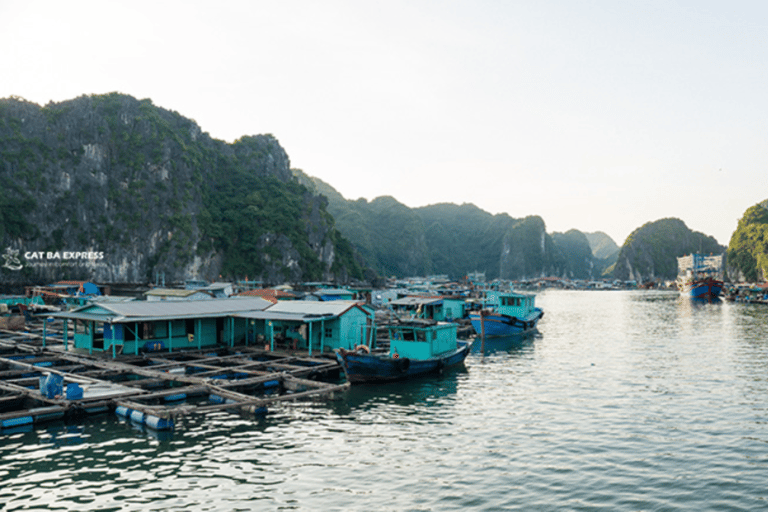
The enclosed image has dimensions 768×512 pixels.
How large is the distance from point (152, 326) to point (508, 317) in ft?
126

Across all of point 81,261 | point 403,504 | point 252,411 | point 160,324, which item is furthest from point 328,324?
point 81,261

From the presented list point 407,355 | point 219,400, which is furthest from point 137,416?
point 407,355

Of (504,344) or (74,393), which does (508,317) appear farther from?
(74,393)

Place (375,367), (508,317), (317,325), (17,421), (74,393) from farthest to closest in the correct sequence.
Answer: (508,317)
(317,325)
(375,367)
(74,393)
(17,421)

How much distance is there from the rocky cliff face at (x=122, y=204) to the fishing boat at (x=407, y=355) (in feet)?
407

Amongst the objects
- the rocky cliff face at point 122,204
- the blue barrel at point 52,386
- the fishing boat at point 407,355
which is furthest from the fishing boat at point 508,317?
the rocky cliff face at point 122,204

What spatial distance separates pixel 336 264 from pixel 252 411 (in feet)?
563

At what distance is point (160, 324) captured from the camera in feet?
128

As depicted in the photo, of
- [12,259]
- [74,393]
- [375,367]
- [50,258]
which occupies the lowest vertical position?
[375,367]

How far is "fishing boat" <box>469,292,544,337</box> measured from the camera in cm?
6031

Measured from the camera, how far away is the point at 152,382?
97.8 feet

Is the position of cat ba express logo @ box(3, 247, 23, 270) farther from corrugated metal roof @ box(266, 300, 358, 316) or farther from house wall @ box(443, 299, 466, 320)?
corrugated metal roof @ box(266, 300, 358, 316)

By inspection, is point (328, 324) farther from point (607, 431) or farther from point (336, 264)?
point (336, 264)

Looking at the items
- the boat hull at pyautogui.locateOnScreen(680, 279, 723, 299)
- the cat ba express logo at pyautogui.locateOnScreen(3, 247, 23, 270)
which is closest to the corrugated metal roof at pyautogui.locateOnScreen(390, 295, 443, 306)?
the boat hull at pyautogui.locateOnScreen(680, 279, 723, 299)
